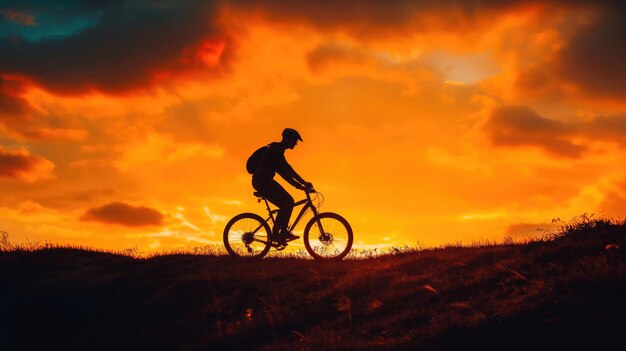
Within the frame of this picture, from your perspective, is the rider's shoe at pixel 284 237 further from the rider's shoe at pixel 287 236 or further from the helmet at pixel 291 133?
the helmet at pixel 291 133

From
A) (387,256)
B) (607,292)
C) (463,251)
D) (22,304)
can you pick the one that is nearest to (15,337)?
(22,304)

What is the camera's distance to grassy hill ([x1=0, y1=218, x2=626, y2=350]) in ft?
23.6

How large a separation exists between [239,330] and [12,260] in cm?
1179

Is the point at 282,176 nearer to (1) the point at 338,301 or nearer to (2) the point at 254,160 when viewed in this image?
(2) the point at 254,160

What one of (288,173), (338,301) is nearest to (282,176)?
(288,173)

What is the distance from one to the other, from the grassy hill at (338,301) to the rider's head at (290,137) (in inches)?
118

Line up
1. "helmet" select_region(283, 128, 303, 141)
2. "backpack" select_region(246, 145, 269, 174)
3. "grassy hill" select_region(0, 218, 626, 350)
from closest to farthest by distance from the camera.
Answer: "grassy hill" select_region(0, 218, 626, 350)
"helmet" select_region(283, 128, 303, 141)
"backpack" select_region(246, 145, 269, 174)

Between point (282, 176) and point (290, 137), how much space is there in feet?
3.47

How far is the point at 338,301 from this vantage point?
1015 cm

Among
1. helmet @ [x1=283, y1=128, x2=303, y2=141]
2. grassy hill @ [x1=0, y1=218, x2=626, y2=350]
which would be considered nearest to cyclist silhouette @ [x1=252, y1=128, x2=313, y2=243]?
helmet @ [x1=283, y1=128, x2=303, y2=141]

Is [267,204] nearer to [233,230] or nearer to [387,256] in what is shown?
[233,230]

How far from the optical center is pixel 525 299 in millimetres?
7941

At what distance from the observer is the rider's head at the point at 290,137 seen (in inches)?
566

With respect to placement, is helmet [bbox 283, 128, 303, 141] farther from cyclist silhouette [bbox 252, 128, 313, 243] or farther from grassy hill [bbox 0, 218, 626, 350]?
grassy hill [bbox 0, 218, 626, 350]
